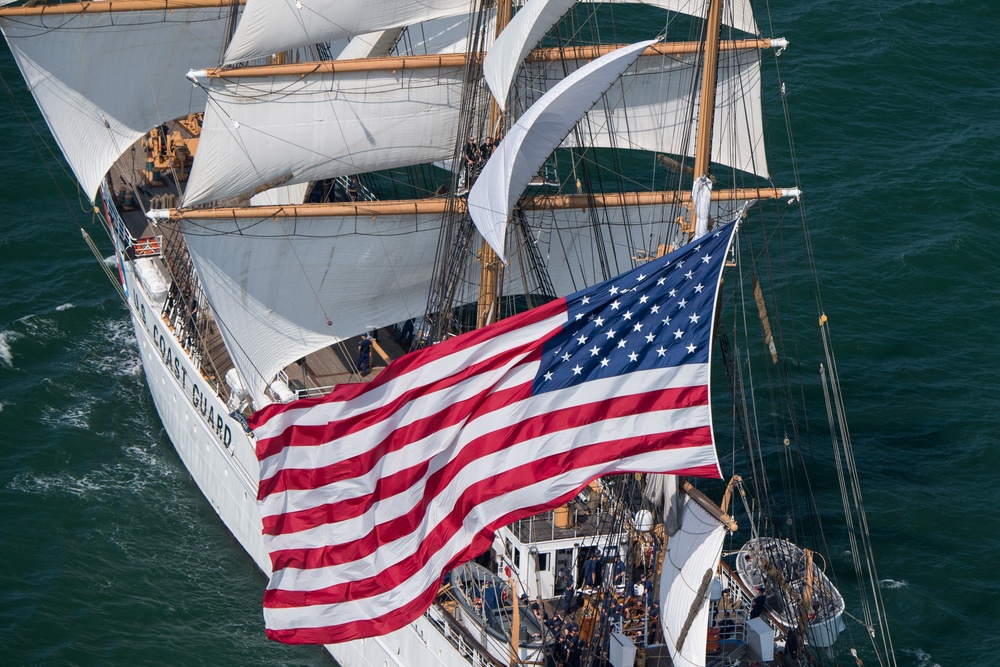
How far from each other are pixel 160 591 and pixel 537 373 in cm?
1924

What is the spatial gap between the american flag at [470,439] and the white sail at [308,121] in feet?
39.7

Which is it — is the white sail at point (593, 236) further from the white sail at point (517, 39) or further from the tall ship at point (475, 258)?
the white sail at point (517, 39)

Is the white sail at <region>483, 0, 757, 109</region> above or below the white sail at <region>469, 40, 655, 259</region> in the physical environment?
above

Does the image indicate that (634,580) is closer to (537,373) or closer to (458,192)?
(537,373)

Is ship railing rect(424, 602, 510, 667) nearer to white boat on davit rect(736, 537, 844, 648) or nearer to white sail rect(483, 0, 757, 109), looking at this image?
white boat on davit rect(736, 537, 844, 648)

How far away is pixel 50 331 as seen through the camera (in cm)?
5756

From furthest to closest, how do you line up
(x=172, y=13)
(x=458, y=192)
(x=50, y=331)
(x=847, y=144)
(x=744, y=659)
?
(x=847, y=144) < (x=50, y=331) < (x=172, y=13) < (x=458, y=192) < (x=744, y=659)

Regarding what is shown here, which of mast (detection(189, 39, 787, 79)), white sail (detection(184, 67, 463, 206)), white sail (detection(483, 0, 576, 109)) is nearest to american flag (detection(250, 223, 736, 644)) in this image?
white sail (detection(483, 0, 576, 109))

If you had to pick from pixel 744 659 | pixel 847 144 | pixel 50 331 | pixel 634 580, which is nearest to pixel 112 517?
pixel 50 331

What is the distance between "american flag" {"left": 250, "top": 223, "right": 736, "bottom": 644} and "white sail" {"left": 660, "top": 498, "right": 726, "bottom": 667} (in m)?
1.89

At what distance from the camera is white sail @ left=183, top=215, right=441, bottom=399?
44.0 m

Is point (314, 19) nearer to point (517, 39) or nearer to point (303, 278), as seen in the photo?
point (303, 278)

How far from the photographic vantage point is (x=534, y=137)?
33812mm

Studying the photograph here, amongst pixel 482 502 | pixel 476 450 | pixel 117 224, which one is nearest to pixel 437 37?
pixel 117 224
